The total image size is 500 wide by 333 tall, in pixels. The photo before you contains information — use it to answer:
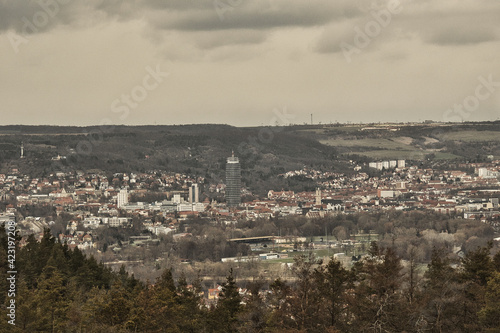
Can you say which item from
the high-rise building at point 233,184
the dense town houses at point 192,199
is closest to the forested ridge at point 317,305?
the dense town houses at point 192,199

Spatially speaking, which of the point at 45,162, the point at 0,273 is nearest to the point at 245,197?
the point at 45,162

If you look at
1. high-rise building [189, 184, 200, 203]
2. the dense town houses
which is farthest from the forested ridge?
high-rise building [189, 184, 200, 203]

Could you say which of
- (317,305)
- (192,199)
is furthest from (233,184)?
(317,305)

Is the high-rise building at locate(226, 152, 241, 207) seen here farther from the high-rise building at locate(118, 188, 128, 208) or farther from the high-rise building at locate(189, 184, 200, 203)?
the high-rise building at locate(118, 188, 128, 208)

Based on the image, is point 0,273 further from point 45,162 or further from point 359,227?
point 45,162

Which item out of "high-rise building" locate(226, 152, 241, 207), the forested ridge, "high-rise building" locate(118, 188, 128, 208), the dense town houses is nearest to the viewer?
the forested ridge

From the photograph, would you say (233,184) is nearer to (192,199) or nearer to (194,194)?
(194,194)
